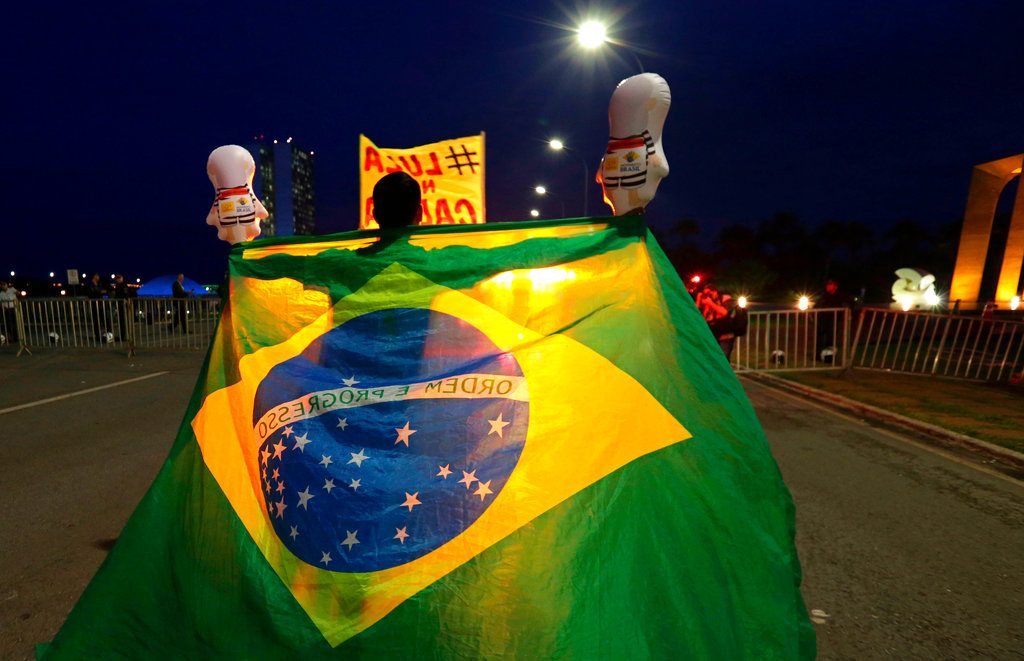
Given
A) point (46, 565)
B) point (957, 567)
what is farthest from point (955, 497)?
point (46, 565)

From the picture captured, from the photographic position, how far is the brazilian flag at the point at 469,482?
1.71 m

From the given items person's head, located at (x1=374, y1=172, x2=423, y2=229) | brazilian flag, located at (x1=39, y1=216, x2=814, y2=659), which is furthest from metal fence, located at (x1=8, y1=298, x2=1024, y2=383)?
person's head, located at (x1=374, y1=172, x2=423, y2=229)

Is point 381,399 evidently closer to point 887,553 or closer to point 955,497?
point 887,553

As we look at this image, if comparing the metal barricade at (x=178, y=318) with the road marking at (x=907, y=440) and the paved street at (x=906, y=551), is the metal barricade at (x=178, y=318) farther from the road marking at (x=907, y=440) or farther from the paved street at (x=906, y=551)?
the paved street at (x=906, y=551)

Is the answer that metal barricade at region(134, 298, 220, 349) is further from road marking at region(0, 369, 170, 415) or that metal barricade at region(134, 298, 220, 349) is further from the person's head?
the person's head

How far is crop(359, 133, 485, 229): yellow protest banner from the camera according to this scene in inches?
187

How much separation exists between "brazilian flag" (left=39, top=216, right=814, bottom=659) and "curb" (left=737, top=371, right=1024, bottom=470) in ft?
16.8

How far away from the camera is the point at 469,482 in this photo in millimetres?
1882

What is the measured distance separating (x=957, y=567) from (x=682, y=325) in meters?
2.66

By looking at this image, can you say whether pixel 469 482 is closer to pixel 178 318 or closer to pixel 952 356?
pixel 952 356

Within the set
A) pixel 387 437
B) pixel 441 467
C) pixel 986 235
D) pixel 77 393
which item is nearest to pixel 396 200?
pixel 387 437

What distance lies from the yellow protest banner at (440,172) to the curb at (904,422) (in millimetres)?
5628

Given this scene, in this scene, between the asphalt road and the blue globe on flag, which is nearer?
the blue globe on flag

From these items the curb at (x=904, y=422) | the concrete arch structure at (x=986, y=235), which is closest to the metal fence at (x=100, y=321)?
the curb at (x=904, y=422)
